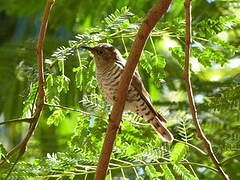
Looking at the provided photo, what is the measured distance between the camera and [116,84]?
12.4 feet

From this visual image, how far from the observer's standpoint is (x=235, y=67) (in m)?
4.26

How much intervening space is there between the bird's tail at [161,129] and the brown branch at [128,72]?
0.70 metres

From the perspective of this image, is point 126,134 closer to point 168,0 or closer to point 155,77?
point 155,77

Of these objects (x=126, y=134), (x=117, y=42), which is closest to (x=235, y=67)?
(x=117, y=42)

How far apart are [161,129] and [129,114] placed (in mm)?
265

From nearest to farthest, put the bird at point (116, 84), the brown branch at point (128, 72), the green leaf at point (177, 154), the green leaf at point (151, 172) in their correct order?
the brown branch at point (128, 72)
the green leaf at point (177, 154)
the green leaf at point (151, 172)
the bird at point (116, 84)

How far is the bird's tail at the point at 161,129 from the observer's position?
3.39 metres

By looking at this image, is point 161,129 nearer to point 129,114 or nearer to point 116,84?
point 129,114

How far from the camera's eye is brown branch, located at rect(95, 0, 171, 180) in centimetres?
258

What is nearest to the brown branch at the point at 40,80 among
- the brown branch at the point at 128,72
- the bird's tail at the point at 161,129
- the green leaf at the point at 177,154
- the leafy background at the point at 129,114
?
the leafy background at the point at 129,114

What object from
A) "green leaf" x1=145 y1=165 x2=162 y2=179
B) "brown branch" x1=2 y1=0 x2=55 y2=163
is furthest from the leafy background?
"brown branch" x1=2 y1=0 x2=55 y2=163

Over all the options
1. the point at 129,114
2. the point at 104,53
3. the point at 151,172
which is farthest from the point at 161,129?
the point at 104,53

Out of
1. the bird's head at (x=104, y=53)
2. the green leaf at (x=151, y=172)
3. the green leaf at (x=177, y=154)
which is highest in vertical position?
the bird's head at (x=104, y=53)

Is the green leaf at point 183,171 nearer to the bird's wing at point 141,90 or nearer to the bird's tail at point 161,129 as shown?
the bird's tail at point 161,129
